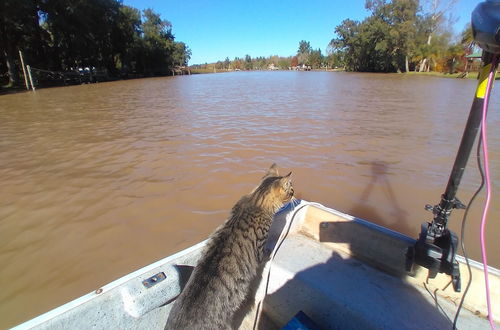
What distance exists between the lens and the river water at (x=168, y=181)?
3.21 m

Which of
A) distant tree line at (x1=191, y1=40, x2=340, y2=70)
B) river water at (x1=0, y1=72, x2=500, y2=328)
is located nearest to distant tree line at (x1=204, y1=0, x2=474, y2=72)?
river water at (x1=0, y1=72, x2=500, y2=328)

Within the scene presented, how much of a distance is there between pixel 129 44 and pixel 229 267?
186 ft

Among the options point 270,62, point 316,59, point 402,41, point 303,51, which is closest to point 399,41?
point 402,41

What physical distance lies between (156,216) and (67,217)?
4.30 feet

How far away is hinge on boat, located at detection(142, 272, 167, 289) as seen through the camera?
66.1 inches

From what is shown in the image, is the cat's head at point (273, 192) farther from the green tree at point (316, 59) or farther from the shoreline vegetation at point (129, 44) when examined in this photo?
the green tree at point (316, 59)

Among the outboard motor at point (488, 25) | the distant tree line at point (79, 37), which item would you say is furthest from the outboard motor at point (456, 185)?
the distant tree line at point (79, 37)

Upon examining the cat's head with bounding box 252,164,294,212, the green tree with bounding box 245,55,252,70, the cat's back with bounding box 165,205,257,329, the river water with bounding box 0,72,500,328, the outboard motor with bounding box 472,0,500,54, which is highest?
the green tree with bounding box 245,55,252,70

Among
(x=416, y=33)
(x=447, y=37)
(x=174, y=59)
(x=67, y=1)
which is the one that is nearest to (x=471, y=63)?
(x=447, y=37)

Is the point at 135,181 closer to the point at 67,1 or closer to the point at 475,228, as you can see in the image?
the point at 475,228

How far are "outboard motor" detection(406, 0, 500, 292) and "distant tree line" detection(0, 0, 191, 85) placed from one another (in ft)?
108

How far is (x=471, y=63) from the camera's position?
3534 cm

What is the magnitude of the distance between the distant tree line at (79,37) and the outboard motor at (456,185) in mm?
32833

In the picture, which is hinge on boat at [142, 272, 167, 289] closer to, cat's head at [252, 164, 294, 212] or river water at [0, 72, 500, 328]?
cat's head at [252, 164, 294, 212]
